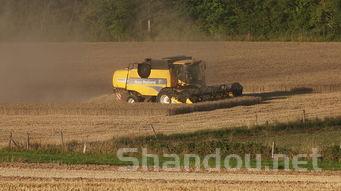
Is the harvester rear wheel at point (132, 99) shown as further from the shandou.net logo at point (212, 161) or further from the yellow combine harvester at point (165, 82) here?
the shandou.net logo at point (212, 161)

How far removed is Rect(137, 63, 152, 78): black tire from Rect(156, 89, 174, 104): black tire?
53.3 inches

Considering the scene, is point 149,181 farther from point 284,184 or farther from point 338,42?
point 338,42

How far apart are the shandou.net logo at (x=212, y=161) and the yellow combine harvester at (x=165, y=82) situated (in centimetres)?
1494

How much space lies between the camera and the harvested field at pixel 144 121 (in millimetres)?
34781

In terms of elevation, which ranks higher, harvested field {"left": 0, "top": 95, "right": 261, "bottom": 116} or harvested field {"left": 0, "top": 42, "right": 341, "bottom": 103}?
harvested field {"left": 0, "top": 42, "right": 341, "bottom": 103}

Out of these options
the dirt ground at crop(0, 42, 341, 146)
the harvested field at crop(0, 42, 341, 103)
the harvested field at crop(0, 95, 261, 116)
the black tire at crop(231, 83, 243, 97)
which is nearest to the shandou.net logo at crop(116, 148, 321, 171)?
the dirt ground at crop(0, 42, 341, 146)

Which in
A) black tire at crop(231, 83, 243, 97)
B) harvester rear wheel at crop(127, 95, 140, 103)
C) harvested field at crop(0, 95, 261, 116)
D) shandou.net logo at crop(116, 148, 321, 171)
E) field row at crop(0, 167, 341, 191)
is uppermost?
black tire at crop(231, 83, 243, 97)

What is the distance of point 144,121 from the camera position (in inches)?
1502

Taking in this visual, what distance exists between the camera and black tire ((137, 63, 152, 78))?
147 feet

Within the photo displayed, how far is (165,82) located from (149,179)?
20864mm

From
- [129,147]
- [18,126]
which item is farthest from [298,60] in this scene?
[129,147]

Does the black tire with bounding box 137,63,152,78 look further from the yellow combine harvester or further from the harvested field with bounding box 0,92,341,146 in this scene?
the harvested field with bounding box 0,92,341,146

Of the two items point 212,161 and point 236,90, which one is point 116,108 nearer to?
point 236,90

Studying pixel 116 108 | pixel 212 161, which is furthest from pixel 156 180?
pixel 116 108
